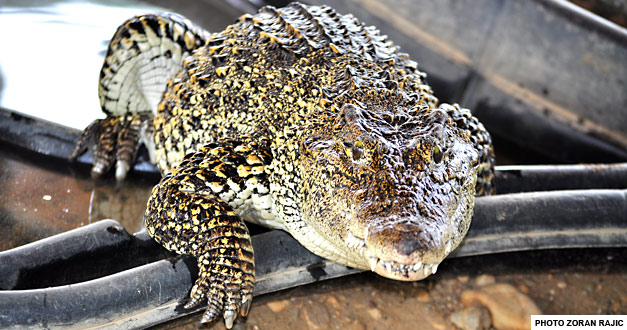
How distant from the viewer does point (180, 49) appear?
3543 millimetres

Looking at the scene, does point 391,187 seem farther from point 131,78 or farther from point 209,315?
point 131,78

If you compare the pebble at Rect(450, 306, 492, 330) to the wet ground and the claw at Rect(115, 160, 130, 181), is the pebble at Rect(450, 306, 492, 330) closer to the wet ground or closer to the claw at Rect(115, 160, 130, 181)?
the wet ground

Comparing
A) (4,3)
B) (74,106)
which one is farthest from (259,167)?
(4,3)

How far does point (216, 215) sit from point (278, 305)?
18.0 inches

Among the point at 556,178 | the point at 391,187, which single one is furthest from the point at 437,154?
the point at 556,178

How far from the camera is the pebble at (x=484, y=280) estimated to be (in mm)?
2842

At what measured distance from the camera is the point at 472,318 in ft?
8.76

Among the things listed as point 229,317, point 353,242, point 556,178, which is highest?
point 353,242

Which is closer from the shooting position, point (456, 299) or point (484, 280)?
point (456, 299)

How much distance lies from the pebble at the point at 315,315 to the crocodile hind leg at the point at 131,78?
1.49 meters

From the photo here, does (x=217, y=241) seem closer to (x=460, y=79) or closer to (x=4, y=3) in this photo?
(x=460, y=79)

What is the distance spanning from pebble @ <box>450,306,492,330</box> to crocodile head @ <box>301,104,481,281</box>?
23.8 inches

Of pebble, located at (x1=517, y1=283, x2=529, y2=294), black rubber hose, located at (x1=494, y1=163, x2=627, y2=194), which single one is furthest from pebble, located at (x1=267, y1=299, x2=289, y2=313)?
black rubber hose, located at (x1=494, y1=163, x2=627, y2=194)

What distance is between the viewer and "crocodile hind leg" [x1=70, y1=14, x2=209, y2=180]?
3426mm
